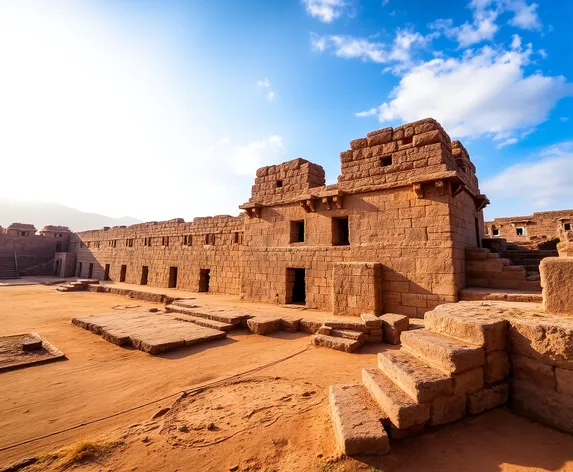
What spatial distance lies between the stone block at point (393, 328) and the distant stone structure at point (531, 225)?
14.5 meters

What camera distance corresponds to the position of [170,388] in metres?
4.07

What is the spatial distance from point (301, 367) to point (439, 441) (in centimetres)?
246

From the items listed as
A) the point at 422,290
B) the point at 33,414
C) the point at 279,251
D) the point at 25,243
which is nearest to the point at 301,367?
the point at 33,414

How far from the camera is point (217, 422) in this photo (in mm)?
3143

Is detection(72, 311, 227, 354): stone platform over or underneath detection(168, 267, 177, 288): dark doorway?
underneath

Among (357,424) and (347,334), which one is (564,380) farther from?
(347,334)

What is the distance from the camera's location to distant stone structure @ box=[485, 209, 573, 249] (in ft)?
55.1

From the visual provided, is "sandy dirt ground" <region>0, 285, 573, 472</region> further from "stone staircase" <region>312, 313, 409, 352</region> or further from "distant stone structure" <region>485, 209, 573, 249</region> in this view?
"distant stone structure" <region>485, 209, 573, 249</region>

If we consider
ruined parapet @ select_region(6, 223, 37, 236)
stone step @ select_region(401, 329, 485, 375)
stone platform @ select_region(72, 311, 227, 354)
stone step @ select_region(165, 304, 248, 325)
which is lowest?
stone platform @ select_region(72, 311, 227, 354)

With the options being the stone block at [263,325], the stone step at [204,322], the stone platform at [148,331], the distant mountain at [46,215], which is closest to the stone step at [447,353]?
the stone block at [263,325]

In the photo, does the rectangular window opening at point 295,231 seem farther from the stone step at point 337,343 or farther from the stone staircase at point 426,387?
the stone staircase at point 426,387

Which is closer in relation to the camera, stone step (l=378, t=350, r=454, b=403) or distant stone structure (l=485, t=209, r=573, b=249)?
stone step (l=378, t=350, r=454, b=403)

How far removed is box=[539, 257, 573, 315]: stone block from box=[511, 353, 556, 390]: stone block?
92cm

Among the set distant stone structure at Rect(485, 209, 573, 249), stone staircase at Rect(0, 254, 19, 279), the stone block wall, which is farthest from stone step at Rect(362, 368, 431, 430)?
stone staircase at Rect(0, 254, 19, 279)
